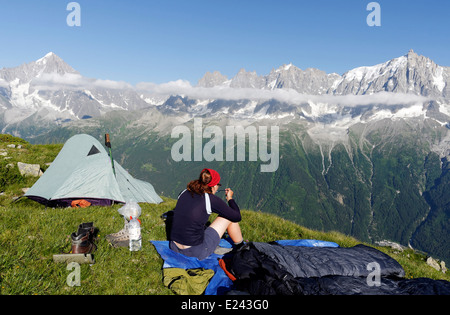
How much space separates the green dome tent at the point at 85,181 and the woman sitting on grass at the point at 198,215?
773 centimetres

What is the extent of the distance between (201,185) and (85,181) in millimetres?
9969

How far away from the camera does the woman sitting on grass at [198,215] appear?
26.5 feet

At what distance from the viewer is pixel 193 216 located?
316 inches

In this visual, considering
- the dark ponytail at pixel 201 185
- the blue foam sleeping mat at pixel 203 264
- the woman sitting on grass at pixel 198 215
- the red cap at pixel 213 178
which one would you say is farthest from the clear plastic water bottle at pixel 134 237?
the red cap at pixel 213 178

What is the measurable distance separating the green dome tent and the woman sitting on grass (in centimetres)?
773

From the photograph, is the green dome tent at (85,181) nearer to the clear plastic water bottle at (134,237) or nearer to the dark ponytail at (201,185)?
the clear plastic water bottle at (134,237)

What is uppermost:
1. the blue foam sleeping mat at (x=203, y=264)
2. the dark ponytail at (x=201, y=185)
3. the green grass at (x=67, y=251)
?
the dark ponytail at (x=201, y=185)

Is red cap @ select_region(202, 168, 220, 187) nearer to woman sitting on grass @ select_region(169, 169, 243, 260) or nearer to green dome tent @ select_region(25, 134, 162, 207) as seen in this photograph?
woman sitting on grass @ select_region(169, 169, 243, 260)

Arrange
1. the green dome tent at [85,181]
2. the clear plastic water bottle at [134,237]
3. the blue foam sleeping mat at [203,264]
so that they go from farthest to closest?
the green dome tent at [85,181] → the clear plastic water bottle at [134,237] → the blue foam sleeping mat at [203,264]

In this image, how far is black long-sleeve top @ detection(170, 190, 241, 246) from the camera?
318 inches

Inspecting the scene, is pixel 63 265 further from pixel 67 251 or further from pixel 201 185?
pixel 201 185
